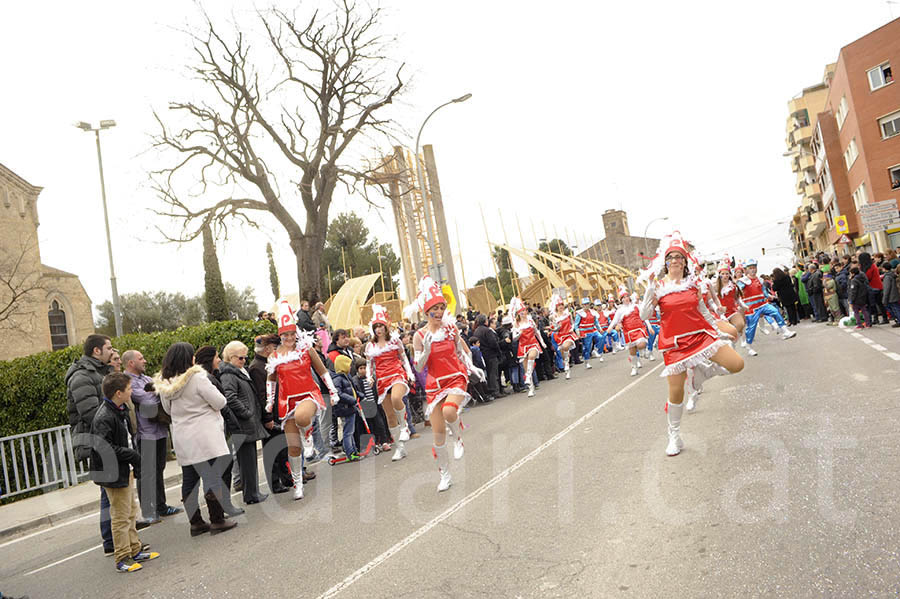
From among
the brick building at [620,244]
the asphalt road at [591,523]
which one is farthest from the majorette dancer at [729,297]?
the brick building at [620,244]

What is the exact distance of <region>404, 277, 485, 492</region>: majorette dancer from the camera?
8125mm

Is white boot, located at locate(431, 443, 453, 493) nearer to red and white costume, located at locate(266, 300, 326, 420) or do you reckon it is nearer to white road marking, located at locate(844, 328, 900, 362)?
red and white costume, located at locate(266, 300, 326, 420)

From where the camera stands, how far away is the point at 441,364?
8266 mm

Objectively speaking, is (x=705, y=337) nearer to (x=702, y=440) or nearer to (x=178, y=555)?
(x=702, y=440)

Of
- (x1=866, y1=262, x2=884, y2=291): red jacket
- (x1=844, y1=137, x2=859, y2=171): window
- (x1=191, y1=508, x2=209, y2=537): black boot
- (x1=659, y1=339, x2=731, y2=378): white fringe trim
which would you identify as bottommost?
(x1=191, y1=508, x2=209, y2=537): black boot

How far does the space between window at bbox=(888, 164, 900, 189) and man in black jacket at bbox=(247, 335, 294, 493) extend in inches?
1581

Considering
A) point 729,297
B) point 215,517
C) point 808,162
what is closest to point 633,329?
point 729,297

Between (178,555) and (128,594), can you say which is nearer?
(128,594)

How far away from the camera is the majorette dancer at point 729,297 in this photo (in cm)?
1393

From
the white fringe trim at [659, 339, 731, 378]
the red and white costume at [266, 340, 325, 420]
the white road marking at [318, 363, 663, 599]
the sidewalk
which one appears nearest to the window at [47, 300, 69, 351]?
the sidewalk

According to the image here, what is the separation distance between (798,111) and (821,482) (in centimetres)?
7495

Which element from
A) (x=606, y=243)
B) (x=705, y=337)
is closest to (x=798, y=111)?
(x=606, y=243)

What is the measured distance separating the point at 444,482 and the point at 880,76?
4237 centimetres

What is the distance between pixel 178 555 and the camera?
6777 mm
